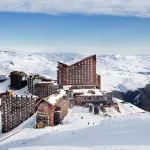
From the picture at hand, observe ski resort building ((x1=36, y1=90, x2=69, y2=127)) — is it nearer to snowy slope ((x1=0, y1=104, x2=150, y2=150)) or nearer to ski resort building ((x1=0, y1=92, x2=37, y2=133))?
ski resort building ((x1=0, y1=92, x2=37, y2=133))

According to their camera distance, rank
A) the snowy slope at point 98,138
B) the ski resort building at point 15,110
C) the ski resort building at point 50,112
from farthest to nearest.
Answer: the ski resort building at point 15,110 → the ski resort building at point 50,112 → the snowy slope at point 98,138

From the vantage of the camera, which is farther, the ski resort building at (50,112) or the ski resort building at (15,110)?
the ski resort building at (15,110)

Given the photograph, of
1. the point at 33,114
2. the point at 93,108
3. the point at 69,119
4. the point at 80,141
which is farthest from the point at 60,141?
the point at 93,108

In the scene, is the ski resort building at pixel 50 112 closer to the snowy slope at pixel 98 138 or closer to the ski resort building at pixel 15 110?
the ski resort building at pixel 15 110

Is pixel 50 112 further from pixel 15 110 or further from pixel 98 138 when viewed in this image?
pixel 98 138

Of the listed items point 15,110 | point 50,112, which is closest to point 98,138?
point 50,112

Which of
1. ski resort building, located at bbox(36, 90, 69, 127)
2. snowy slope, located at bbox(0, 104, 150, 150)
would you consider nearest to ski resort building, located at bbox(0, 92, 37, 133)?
ski resort building, located at bbox(36, 90, 69, 127)

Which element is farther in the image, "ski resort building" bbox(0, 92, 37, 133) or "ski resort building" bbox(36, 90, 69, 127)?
"ski resort building" bbox(0, 92, 37, 133)

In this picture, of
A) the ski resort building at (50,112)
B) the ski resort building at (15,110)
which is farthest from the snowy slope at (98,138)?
the ski resort building at (15,110)

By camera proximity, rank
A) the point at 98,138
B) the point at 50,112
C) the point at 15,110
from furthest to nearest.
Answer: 1. the point at 15,110
2. the point at 50,112
3. the point at 98,138
